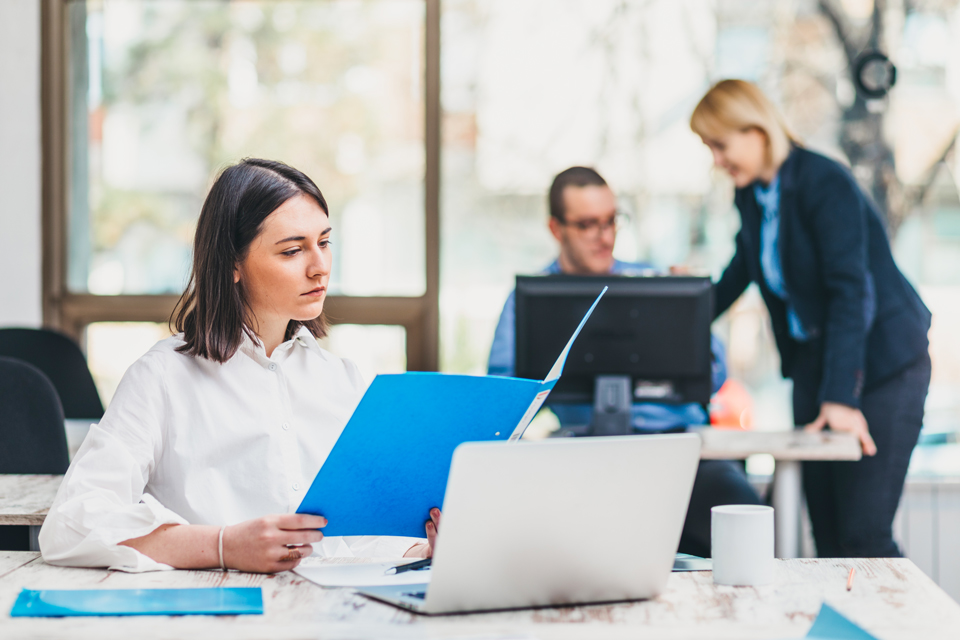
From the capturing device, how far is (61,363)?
8.09 ft

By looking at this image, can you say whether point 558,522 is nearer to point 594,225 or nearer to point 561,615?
point 561,615

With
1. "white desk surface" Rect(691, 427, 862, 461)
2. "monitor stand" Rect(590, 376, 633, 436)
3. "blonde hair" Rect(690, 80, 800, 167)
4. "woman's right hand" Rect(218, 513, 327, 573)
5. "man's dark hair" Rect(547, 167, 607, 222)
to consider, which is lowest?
"white desk surface" Rect(691, 427, 862, 461)

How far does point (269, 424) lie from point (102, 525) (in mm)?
334

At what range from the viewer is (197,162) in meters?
3.65

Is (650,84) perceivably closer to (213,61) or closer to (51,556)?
(213,61)

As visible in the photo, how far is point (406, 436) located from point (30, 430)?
3.45 feet

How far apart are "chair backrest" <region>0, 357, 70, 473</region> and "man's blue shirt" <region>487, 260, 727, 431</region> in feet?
4.34

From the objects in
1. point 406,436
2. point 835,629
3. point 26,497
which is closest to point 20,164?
point 26,497

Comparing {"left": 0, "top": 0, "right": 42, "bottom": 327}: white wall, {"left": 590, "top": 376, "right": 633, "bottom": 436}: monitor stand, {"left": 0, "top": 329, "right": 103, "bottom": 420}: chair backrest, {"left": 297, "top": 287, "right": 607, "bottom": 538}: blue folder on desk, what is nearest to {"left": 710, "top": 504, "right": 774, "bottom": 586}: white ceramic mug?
{"left": 297, "top": 287, "right": 607, "bottom": 538}: blue folder on desk

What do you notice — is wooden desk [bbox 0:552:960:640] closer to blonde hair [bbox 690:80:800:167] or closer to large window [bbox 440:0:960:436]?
blonde hair [bbox 690:80:800:167]

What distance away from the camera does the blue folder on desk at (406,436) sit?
1064 millimetres

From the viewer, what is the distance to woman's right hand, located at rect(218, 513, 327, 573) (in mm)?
1130

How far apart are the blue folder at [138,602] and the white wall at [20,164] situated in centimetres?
283

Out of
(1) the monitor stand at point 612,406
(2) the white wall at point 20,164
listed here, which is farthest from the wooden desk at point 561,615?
(2) the white wall at point 20,164
